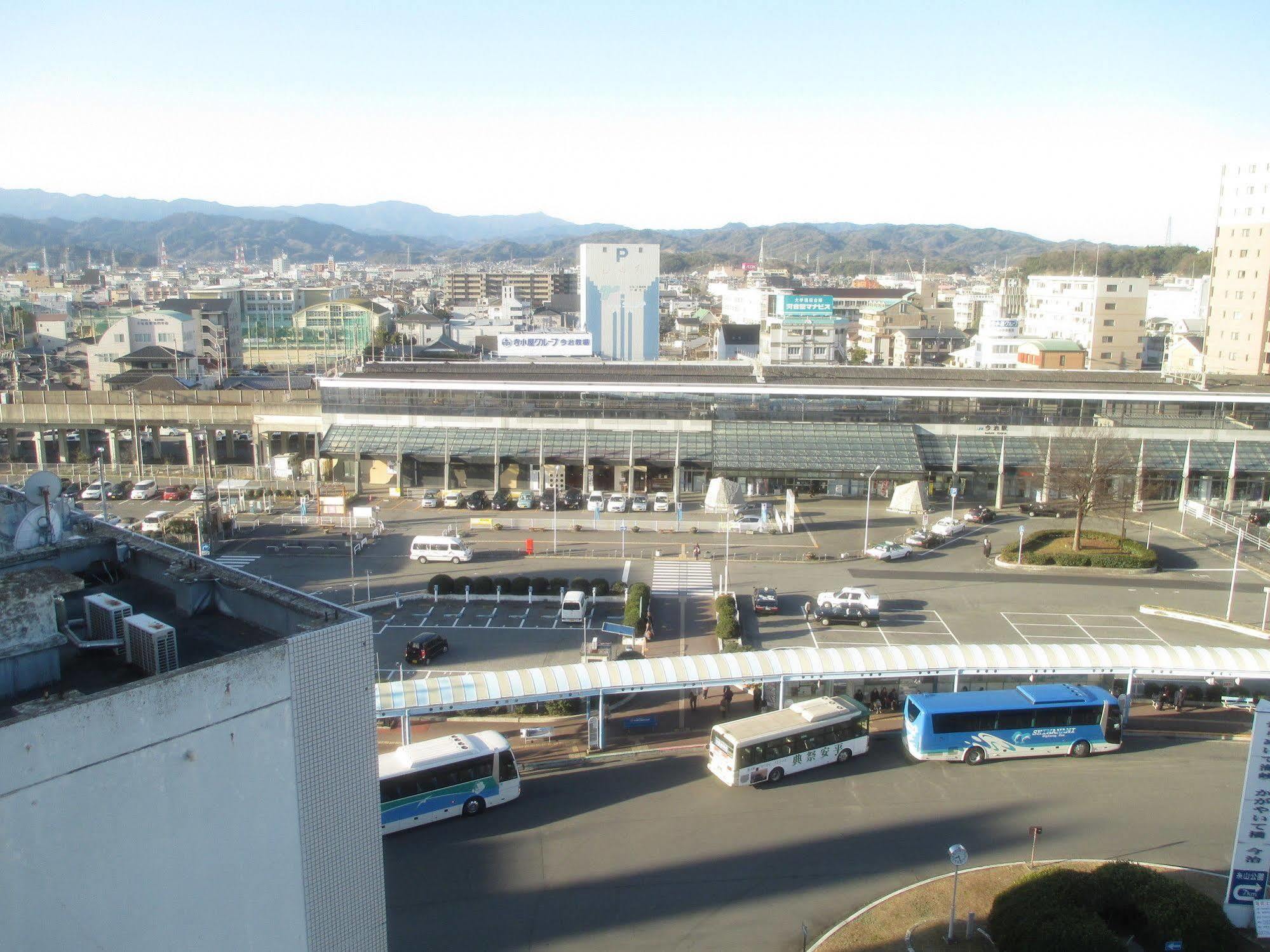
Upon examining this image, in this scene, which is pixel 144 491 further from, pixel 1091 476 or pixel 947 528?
pixel 1091 476

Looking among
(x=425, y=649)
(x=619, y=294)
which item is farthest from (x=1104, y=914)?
(x=619, y=294)

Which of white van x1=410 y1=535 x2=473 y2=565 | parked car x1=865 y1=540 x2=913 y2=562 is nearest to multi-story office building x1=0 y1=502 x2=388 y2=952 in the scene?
white van x1=410 y1=535 x2=473 y2=565

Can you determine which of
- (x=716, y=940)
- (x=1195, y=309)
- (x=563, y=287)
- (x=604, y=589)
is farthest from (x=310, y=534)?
(x=563, y=287)

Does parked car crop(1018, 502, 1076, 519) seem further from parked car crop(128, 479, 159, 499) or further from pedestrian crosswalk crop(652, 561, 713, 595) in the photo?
parked car crop(128, 479, 159, 499)

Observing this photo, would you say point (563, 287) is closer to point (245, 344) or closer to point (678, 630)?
point (245, 344)

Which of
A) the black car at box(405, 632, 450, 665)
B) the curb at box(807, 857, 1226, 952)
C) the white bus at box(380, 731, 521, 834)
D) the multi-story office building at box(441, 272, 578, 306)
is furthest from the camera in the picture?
the multi-story office building at box(441, 272, 578, 306)

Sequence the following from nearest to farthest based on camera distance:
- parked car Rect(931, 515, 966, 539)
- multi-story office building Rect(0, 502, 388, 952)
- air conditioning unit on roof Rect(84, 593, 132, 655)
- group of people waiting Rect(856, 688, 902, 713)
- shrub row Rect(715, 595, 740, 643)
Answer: multi-story office building Rect(0, 502, 388, 952) < air conditioning unit on roof Rect(84, 593, 132, 655) < group of people waiting Rect(856, 688, 902, 713) < shrub row Rect(715, 595, 740, 643) < parked car Rect(931, 515, 966, 539)

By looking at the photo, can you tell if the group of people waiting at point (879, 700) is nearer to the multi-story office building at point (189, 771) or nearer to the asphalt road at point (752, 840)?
the asphalt road at point (752, 840)
